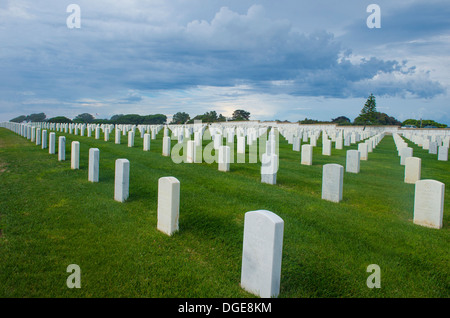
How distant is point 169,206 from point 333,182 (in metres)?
4.56

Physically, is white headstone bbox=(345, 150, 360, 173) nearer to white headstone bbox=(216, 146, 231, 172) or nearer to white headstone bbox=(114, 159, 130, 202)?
white headstone bbox=(216, 146, 231, 172)

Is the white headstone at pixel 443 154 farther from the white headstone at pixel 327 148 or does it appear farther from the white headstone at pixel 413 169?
the white headstone at pixel 413 169

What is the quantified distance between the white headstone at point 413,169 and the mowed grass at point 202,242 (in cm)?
182

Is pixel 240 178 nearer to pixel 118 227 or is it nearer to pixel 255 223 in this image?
pixel 118 227

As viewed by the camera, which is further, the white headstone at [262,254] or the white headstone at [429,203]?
the white headstone at [429,203]

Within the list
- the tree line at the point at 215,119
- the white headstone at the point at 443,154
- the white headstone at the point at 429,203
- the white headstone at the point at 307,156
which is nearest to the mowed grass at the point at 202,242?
the white headstone at the point at 429,203

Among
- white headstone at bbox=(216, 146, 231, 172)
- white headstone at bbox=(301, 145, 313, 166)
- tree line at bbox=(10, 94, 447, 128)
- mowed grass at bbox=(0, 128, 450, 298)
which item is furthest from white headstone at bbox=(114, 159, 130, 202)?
tree line at bbox=(10, 94, 447, 128)

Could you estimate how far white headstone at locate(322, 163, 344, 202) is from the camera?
794 cm

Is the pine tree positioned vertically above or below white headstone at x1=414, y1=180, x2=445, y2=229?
above

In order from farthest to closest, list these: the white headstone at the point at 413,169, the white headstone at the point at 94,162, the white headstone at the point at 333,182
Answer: the white headstone at the point at 413,169 → the white headstone at the point at 94,162 → the white headstone at the point at 333,182

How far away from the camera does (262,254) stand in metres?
3.79

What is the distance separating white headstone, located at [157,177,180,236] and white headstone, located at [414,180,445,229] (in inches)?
195

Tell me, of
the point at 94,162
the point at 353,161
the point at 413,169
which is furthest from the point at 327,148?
the point at 94,162

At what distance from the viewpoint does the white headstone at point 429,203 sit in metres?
6.29
